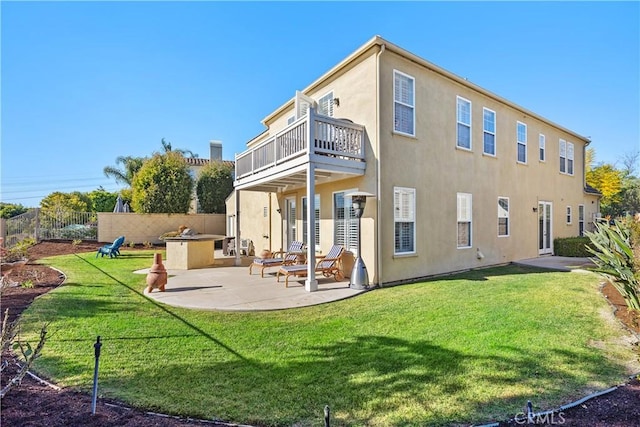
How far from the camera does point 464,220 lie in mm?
11633

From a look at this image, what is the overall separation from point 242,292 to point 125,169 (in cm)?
2756

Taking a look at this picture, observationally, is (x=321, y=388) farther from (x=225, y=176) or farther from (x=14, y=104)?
(x=225, y=176)

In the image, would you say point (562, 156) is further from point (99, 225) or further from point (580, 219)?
point (99, 225)

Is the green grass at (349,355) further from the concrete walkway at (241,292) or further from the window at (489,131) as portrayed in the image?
the window at (489,131)

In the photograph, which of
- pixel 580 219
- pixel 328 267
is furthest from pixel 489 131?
pixel 580 219

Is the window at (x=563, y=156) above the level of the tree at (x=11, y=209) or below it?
above

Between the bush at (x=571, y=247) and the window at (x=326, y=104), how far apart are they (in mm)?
13265

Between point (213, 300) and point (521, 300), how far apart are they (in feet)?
22.5

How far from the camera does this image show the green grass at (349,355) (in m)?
3.21

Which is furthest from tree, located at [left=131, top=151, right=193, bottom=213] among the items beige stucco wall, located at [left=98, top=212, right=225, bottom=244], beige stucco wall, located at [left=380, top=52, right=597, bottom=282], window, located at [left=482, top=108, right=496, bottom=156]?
window, located at [left=482, top=108, right=496, bottom=156]

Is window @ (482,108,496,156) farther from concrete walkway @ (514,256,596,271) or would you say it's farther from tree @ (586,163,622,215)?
tree @ (586,163,622,215)

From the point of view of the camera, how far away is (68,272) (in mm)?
10844

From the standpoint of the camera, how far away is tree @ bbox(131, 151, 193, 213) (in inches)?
844

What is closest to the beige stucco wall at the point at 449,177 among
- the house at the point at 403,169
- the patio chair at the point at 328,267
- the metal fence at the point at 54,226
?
the house at the point at 403,169
